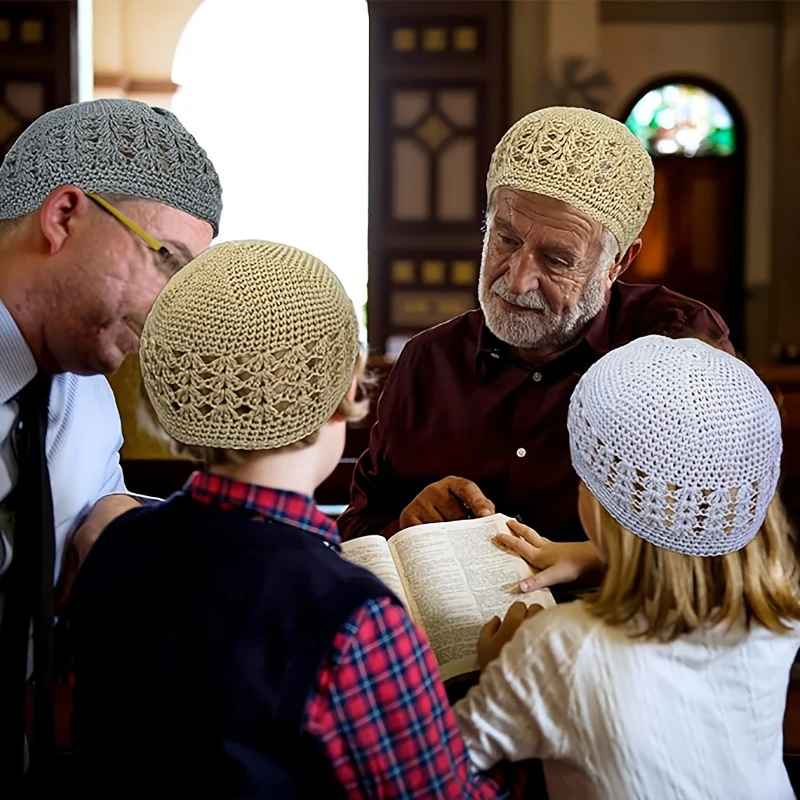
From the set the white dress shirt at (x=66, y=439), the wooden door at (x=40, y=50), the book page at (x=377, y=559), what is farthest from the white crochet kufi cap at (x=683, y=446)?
the wooden door at (x=40, y=50)

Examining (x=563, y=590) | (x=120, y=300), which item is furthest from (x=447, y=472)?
(x=120, y=300)

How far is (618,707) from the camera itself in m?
1.30

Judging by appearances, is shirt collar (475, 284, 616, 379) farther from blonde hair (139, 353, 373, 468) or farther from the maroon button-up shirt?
blonde hair (139, 353, 373, 468)

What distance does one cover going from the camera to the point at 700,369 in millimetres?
1350

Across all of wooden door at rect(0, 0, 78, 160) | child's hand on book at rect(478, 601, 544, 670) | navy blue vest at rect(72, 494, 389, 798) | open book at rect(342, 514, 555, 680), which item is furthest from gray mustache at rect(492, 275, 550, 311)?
wooden door at rect(0, 0, 78, 160)

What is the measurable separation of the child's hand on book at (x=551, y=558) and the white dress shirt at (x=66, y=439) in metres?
0.71

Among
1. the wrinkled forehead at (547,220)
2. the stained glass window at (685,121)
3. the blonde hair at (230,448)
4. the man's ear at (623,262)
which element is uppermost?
the stained glass window at (685,121)

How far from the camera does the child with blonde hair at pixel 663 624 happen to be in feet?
4.30

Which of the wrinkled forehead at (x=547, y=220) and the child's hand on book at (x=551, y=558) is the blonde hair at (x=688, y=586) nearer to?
the child's hand on book at (x=551, y=558)

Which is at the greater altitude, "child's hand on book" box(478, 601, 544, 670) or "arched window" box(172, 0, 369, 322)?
"arched window" box(172, 0, 369, 322)

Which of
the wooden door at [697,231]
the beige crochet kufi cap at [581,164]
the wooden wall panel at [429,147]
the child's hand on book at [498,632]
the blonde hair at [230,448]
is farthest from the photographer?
the wooden door at [697,231]

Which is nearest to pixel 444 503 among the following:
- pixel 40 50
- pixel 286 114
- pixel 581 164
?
pixel 581 164

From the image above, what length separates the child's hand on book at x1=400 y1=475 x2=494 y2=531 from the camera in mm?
1881

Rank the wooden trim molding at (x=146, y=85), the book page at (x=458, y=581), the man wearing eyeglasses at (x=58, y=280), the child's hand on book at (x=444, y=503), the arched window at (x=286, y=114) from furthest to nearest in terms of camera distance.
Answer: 1. the wooden trim molding at (x=146, y=85)
2. the arched window at (x=286, y=114)
3. the child's hand on book at (x=444, y=503)
4. the man wearing eyeglasses at (x=58, y=280)
5. the book page at (x=458, y=581)
